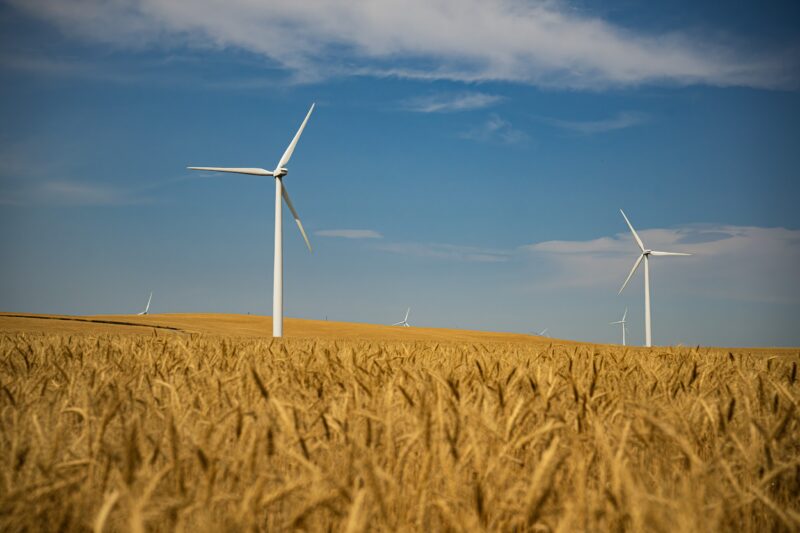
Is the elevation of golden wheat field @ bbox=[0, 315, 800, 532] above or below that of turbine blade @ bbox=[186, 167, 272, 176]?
below

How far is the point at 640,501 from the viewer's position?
71.8 inches

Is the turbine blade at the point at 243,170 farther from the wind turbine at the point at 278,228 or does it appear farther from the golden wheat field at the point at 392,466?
the golden wheat field at the point at 392,466

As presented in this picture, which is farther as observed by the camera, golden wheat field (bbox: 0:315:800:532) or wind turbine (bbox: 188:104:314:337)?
wind turbine (bbox: 188:104:314:337)

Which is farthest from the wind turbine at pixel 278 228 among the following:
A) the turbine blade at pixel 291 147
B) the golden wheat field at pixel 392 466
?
the golden wheat field at pixel 392 466

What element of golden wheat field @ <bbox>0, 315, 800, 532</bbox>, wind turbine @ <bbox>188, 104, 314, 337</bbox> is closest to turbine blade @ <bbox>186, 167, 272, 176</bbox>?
wind turbine @ <bbox>188, 104, 314, 337</bbox>

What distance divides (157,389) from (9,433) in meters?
1.48

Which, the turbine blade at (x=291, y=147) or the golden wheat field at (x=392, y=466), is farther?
the turbine blade at (x=291, y=147)

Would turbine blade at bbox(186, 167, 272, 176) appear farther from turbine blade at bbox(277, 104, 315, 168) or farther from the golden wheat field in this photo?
the golden wheat field

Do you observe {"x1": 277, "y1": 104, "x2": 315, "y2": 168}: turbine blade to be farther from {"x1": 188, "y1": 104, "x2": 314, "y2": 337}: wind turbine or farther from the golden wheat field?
the golden wheat field

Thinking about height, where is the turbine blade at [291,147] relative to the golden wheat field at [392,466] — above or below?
above

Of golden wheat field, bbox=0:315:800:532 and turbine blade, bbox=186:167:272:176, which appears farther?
turbine blade, bbox=186:167:272:176

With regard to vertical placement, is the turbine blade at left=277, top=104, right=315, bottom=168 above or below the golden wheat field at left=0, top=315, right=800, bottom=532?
above

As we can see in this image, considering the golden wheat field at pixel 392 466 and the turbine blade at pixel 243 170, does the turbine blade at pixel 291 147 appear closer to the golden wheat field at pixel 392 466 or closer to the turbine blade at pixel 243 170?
the turbine blade at pixel 243 170

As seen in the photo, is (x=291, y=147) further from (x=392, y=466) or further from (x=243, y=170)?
(x=392, y=466)
